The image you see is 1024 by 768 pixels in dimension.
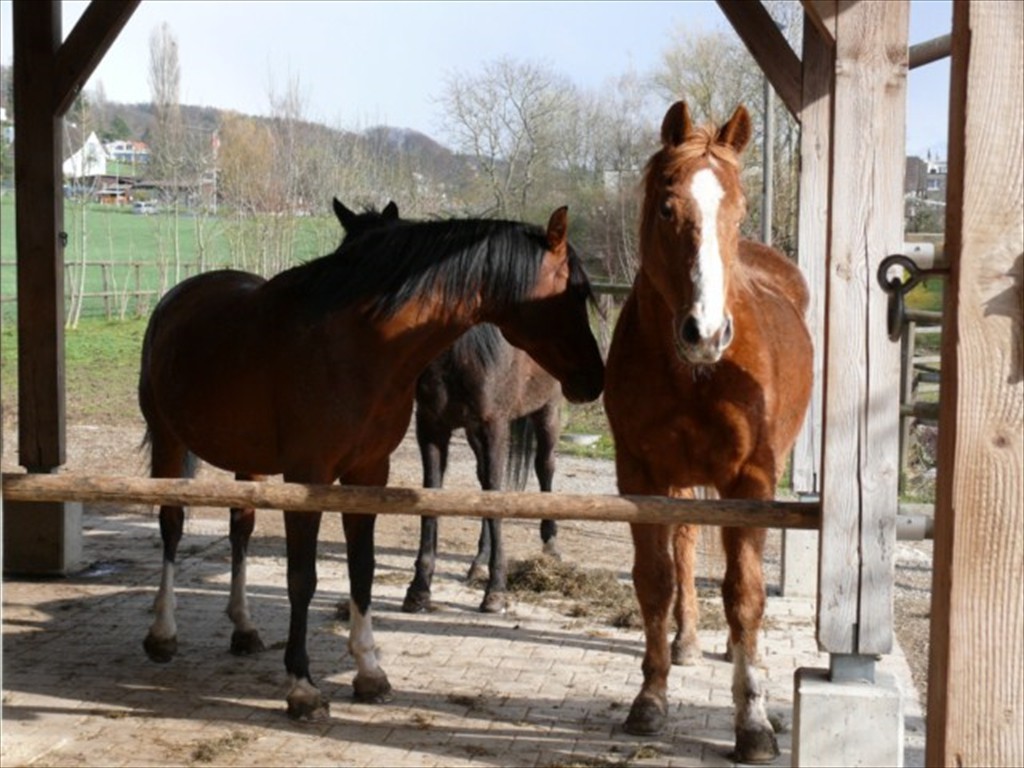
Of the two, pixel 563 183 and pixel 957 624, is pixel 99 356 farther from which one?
pixel 957 624

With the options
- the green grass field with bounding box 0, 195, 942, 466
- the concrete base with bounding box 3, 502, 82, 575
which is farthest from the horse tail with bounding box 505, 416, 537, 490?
the green grass field with bounding box 0, 195, 942, 466

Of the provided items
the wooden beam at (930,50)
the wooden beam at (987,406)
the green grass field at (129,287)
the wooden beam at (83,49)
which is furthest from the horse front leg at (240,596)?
the green grass field at (129,287)

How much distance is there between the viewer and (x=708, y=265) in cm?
385

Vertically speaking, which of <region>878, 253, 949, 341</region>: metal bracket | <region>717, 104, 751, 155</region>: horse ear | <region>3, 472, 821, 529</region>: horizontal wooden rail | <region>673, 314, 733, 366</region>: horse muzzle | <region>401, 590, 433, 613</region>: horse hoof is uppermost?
<region>717, 104, 751, 155</region>: horse ear

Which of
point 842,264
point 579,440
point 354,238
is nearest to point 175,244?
point 579,440

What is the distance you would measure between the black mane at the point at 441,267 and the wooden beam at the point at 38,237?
94.4 inches

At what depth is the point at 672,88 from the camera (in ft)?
52.9

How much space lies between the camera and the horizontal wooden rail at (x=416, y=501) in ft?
10.5

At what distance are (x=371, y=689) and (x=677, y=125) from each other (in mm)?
2484

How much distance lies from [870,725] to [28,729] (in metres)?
3.12

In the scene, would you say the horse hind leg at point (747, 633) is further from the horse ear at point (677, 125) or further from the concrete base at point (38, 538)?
the concrete base at point (38, 538)

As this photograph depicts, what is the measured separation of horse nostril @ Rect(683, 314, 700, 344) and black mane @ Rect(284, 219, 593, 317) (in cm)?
114

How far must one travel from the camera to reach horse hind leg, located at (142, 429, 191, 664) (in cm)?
570

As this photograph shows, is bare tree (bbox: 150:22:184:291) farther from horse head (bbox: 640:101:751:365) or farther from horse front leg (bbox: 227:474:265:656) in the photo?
horse head (bbox: 640:101:751:365)
